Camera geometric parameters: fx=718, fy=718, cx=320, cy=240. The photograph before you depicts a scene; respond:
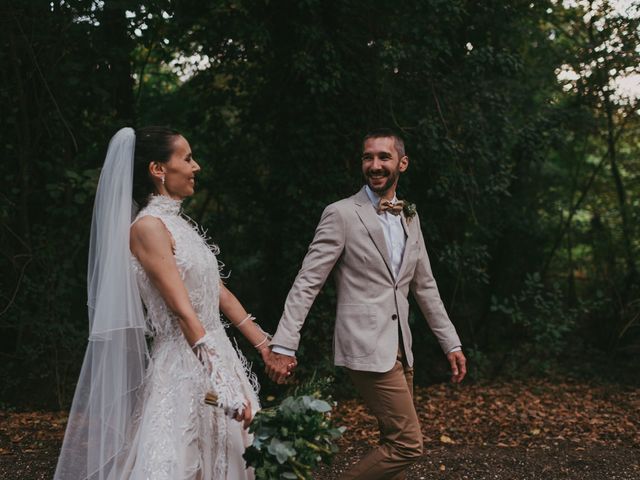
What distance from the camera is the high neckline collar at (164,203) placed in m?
3.34

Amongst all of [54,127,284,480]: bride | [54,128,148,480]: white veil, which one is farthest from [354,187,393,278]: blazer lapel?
[54,128,148,480]: white veil

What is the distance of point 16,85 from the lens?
7.09m

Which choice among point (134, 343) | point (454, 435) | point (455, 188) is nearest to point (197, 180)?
point (455, 188)

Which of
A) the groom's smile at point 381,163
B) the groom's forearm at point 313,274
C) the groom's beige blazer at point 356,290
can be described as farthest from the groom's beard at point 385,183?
the groom's forearm at point 313,274

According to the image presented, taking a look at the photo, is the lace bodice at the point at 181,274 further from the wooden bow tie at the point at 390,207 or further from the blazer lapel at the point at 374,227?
the wooden bow tie at the point at 390,207

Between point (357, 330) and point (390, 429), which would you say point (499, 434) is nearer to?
point (390, 429)

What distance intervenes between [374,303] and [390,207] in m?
0.53

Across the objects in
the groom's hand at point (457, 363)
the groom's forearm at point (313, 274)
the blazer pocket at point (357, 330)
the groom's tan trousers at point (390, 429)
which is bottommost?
the groom's tan trousers at point (390, 429)

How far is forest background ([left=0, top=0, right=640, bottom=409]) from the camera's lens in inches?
271

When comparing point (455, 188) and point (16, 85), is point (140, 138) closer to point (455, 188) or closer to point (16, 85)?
point (16, 85)

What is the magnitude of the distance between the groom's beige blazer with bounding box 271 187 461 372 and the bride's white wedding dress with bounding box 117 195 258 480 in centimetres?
39

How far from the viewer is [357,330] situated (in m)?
3.57

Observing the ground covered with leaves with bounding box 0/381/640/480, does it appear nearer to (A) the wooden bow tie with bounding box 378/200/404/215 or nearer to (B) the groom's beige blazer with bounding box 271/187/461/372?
(B) the groom's beige blazer with bounding box 271/187/461/372

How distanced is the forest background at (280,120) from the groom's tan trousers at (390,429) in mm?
3535
